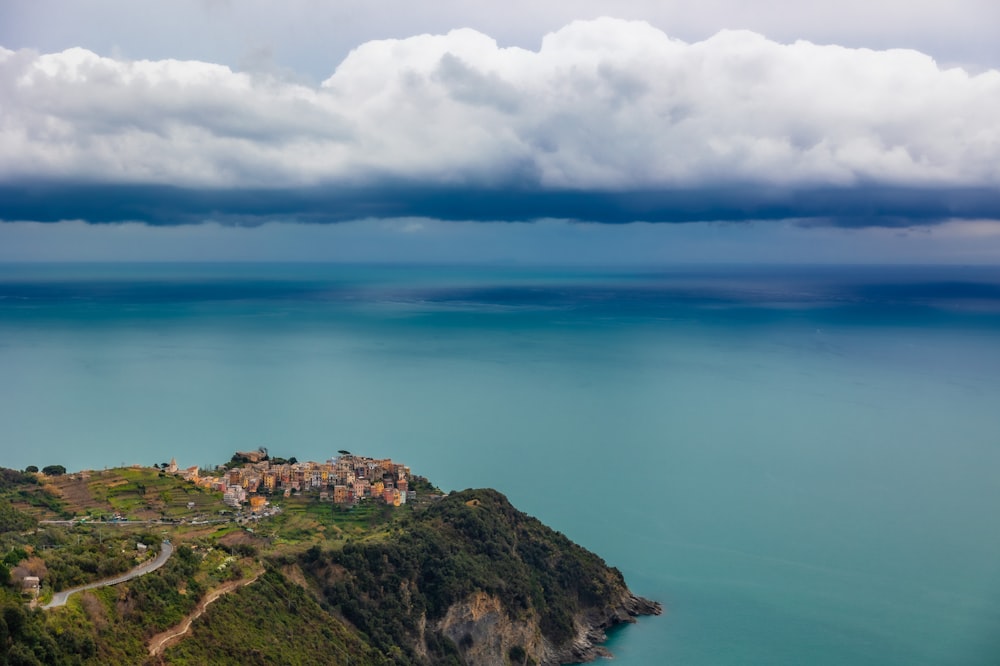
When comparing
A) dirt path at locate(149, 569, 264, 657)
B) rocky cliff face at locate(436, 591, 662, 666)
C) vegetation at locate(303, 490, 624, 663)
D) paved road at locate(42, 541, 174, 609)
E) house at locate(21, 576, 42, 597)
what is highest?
house at locate(21, 576, 42, 597)

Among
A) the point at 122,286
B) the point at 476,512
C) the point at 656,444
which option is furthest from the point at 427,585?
the point at 122,286

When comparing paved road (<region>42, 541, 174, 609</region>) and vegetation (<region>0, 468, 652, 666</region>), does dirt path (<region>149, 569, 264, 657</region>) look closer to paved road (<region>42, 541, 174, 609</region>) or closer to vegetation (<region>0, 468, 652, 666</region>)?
vegetation (<region>0, 468, 652, 666</region>)

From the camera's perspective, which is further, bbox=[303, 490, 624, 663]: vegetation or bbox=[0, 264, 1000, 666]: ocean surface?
bbox=[0, 264, 1000, 666]: ocean surface

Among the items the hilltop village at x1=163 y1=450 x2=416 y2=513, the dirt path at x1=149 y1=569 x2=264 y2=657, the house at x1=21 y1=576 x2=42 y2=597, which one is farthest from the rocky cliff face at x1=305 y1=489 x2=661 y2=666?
the house at x1=21 y1=576 x2=42 y2=597

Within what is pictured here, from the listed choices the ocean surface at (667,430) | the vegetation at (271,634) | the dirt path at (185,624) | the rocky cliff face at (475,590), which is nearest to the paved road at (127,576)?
the dirt path at (185,624)

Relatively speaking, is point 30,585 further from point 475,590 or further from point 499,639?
point 499,639

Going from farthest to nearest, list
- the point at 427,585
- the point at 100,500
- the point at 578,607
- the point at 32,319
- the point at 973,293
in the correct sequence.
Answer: the point at 973,293 < the point at 32,319 < the point at 100,500 < the point at 578,607 < the point at 427,585

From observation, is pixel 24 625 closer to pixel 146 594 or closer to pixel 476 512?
pixel 146 594
